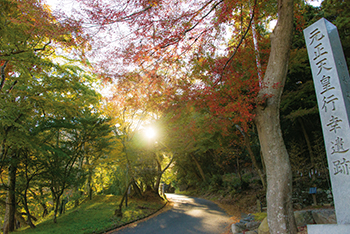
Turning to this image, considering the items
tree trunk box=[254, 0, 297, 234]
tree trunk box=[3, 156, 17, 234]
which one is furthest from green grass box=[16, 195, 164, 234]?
tree trunk box=[254, 0, 297, 234]

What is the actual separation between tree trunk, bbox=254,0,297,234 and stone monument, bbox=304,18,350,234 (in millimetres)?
926

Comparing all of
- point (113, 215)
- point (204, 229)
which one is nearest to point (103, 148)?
point (113, 215)

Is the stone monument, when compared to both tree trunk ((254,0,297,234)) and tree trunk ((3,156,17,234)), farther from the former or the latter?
tree trunk ((3,156,17,234))

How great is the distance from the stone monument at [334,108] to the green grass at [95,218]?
27.2ft

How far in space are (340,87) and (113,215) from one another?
427 inches

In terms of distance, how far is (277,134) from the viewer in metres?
4.94

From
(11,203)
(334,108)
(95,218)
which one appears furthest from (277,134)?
(11,203)

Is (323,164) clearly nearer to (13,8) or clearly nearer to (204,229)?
(204,229)

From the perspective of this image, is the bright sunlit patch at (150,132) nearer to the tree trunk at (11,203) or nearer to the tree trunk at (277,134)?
the tree trunk at (11,203)

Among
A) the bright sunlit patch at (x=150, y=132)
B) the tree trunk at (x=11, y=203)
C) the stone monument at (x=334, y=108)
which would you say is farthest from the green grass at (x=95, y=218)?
the stone monument at (x=334, y=108)

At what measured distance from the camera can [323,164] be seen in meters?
10.2

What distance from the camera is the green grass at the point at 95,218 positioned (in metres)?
8.06

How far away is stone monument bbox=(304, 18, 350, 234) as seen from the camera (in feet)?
10.3

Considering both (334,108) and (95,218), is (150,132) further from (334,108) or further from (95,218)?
(334,108)
